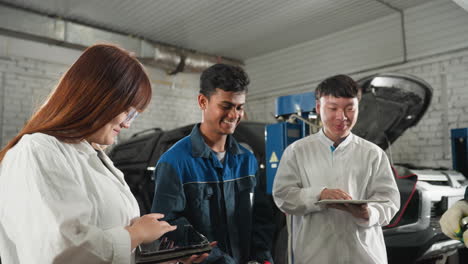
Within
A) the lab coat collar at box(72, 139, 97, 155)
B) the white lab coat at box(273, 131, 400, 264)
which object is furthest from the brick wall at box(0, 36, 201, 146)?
the lab coat collar at box(72, 139, 97, 155)

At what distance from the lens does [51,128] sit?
0.92 m

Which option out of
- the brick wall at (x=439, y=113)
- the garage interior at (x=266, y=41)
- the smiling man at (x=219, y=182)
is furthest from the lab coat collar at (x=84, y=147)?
the brick wall at (x=439, y=113)

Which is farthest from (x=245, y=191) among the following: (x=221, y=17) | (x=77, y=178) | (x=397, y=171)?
(x=221, y=17)

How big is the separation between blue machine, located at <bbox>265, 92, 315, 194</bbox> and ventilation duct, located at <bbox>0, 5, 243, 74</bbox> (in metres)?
5.00

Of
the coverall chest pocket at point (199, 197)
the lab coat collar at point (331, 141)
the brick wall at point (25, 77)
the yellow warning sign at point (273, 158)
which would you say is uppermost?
the brick wall at point (25, 77)

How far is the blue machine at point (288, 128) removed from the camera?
2.60 metres

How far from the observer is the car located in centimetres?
278

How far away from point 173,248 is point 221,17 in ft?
19.9

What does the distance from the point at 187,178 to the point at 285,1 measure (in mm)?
5026

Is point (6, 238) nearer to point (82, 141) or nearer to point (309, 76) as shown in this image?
point (82, 141)

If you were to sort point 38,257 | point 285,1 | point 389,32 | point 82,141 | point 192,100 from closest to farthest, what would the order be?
1. point 38,257
2. point 82,141
3. point 285,1
4. point 389,32
5. point 192,100

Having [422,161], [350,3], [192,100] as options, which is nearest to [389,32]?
[350,3]

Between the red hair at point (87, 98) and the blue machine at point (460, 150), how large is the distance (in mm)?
4376

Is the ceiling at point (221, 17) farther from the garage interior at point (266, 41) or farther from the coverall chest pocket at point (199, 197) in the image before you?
the coverall chest pocket at point (199, 197)
